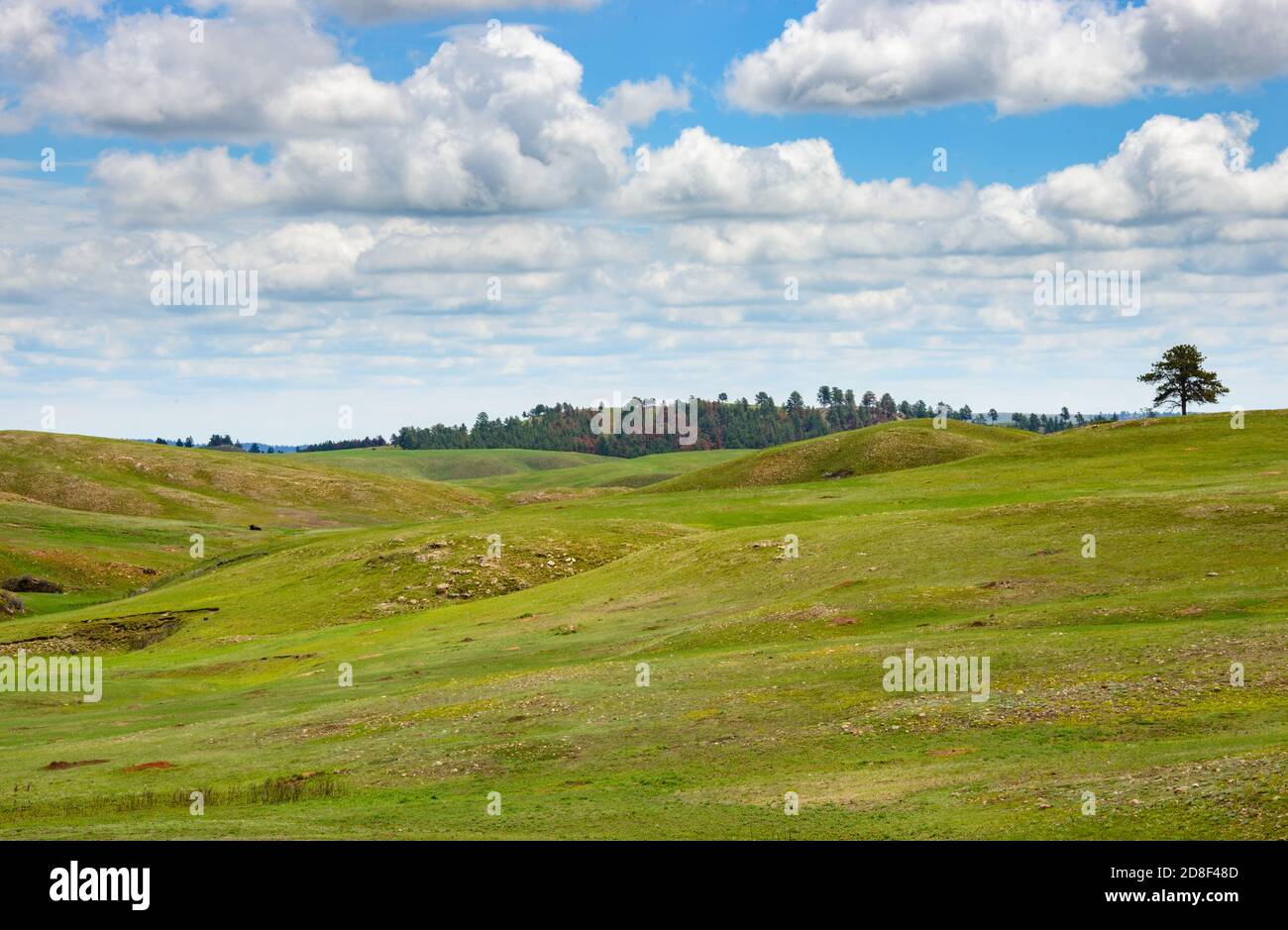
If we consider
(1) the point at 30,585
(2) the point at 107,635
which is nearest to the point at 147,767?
(2) the point at 107,635

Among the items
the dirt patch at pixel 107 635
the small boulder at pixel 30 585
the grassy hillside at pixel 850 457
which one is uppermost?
the grassy hillside at pixel 850 457

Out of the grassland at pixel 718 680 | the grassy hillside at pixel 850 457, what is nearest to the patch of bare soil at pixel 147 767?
the grassland at pixel 718 680

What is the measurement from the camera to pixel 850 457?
588 feet

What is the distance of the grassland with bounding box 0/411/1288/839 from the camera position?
108ft

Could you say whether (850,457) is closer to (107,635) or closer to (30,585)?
(30,585)

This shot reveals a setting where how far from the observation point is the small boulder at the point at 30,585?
131125 mm

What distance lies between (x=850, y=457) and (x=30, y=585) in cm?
Answer: 10694

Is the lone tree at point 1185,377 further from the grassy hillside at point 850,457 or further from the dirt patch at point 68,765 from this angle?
the dirt patch at point 68,765

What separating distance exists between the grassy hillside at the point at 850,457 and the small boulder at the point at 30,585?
79952mm

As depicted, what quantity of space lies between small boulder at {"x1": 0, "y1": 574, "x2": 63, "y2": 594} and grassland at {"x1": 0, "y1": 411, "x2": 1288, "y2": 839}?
16.1 metres

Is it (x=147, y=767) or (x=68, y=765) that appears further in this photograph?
(x=68, y=765)

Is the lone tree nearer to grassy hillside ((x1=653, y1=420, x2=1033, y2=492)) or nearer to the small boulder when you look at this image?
grassy hillside ((x1=653, y1=420, x2=1033, y2=492))

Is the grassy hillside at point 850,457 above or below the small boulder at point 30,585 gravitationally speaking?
above

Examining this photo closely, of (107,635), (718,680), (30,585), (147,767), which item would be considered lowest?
(107,635)
